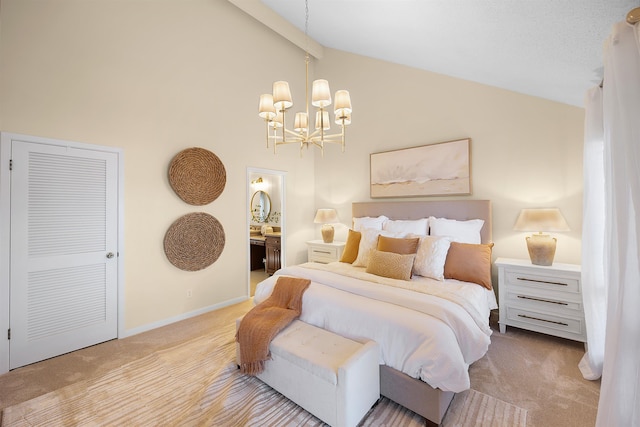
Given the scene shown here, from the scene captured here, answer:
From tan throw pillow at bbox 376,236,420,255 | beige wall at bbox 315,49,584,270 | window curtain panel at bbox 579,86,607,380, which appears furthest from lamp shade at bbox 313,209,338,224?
window curtain panel at bbox 579,86,607,380

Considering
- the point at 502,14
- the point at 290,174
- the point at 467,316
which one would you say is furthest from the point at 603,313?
the point at 290,174

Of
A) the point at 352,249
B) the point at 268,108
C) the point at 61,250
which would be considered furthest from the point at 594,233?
the point at 61,250

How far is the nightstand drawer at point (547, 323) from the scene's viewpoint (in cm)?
247

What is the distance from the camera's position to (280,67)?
4.46 meters

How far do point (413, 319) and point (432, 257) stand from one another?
112 centimetres

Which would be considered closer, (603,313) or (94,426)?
(94,426)

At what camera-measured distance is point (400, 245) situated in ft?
9.46

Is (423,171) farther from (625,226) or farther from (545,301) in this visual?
(625,226)

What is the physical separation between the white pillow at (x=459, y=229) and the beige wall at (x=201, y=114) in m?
0.32

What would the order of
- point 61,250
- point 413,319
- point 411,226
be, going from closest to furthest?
point 413,319
point 61,250
point 411,226

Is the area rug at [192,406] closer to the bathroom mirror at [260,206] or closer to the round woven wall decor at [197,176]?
the round woven wall decor at [197,176]

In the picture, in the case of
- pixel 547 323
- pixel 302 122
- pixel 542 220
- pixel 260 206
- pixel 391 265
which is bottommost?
pixel 547 323

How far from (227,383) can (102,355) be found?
1.41 m

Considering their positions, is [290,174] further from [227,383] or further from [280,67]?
[227,383]
